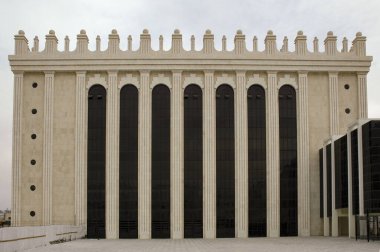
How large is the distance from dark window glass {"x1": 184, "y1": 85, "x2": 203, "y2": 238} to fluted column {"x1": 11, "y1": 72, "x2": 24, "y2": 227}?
17.0 m

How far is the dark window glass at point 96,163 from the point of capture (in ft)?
213

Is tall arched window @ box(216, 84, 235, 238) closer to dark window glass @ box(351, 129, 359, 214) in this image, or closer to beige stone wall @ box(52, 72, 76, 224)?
dark window glass @ box(351, 129, 359, 214)

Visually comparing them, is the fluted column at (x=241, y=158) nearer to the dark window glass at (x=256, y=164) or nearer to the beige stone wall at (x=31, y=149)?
the dark window glass at (x=256, y=164)

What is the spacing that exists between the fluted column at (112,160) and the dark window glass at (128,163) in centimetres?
45

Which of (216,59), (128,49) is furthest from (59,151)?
(216,59)

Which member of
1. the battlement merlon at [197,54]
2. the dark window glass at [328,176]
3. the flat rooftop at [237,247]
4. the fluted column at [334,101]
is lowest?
the flat rooftop at [237,247]

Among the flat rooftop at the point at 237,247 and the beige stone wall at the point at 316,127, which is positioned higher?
the beige stone wall at the point at 316,127

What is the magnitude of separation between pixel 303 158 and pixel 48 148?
2600 cm

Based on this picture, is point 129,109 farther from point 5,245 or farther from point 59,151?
point 5,245

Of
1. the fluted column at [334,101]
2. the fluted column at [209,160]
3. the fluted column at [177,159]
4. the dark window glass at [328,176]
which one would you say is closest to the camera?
the dark window glass at [328,176]

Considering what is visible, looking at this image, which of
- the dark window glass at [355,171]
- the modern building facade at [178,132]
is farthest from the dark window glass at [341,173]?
the modern building facade at [178,132]

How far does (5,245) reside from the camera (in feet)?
124

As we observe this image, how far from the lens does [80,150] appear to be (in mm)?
65625

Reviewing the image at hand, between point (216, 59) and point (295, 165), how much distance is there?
1348 cm
